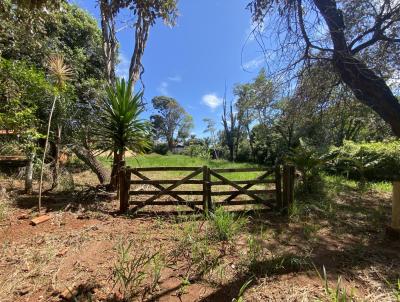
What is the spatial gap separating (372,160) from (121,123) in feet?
28.4

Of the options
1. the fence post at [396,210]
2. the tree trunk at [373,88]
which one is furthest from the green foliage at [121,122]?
the fence post at [396,210]

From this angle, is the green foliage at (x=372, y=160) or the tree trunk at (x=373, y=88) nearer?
the tree trunk at (x=373, y=88)

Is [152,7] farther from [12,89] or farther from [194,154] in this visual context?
[194,154]

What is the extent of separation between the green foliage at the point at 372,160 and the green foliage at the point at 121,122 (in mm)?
6196

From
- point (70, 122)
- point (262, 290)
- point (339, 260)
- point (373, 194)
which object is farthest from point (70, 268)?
point (373, 194)

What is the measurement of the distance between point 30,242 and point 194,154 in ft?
97.5

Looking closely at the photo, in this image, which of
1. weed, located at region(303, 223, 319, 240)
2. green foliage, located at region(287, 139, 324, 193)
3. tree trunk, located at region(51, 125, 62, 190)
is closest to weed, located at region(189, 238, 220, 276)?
weed, located at region(303, 223, 319, 240)

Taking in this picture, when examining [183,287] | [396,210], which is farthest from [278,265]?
[396,210]

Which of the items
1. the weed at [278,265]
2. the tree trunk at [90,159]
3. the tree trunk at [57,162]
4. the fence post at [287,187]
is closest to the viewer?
the weed at [278,265]

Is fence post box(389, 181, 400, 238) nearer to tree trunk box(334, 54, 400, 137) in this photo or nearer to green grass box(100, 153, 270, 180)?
tree trunk box(334, 54, 400, 137)

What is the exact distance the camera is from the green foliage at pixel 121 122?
655cm

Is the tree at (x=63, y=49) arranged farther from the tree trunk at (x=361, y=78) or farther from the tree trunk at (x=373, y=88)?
the tree trunk at (x=373, y=88)

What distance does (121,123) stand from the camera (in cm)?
657

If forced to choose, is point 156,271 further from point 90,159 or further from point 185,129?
point 185,129
